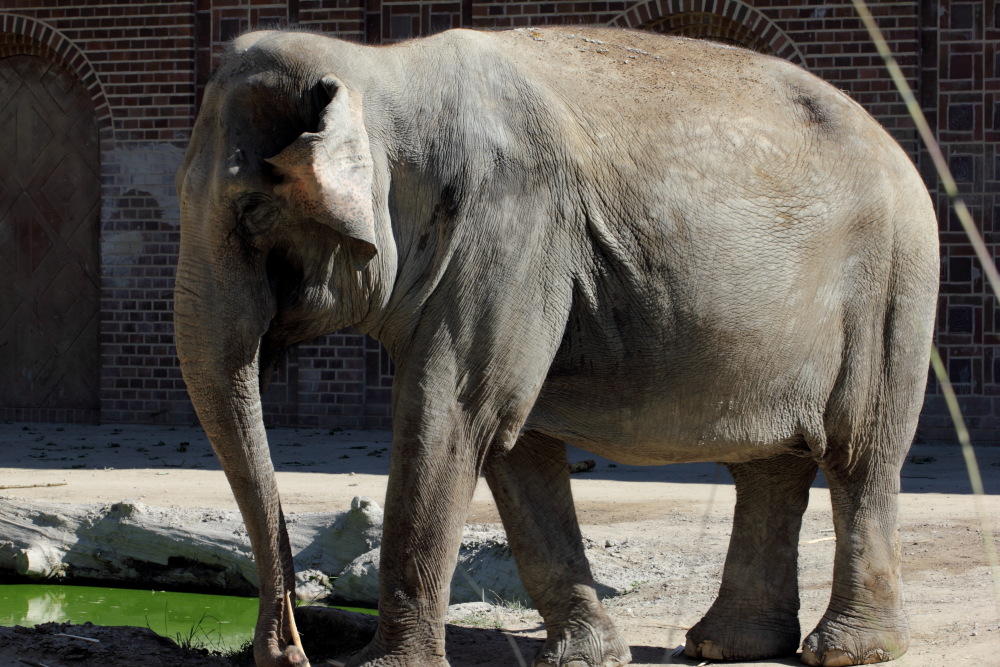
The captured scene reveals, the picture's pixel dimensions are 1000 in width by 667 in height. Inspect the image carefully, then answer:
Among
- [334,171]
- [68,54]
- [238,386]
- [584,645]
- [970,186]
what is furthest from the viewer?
[68,54]

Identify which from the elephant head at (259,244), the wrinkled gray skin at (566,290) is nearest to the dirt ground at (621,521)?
the wrinkled gray skin at (566,290)

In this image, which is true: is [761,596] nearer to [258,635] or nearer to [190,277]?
[258,635]

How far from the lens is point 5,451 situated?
10.4 meters

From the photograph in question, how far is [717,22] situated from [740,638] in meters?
8.24

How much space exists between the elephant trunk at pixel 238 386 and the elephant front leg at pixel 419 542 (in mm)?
258

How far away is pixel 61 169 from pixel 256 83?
10233 mm

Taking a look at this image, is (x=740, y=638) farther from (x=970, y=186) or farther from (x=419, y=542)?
(x=970, y=186)

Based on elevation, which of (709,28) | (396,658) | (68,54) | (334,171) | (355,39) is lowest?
(396,658)

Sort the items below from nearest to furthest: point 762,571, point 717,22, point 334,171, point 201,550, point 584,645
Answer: point 334,171, point 584,645, point 762,571, point 201,550, point 717,22

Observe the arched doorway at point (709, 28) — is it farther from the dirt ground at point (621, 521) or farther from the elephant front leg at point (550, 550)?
the elephant front leg at point (550, 550)

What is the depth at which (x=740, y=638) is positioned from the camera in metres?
4.21

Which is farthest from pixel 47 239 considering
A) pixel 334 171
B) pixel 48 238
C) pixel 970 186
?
pixel 334 171

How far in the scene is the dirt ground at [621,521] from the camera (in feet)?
14.1

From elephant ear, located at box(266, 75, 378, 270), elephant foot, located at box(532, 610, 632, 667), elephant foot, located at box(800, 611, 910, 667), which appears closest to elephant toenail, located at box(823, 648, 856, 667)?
elephant foot, located at box(800, 611, 910, 667)
